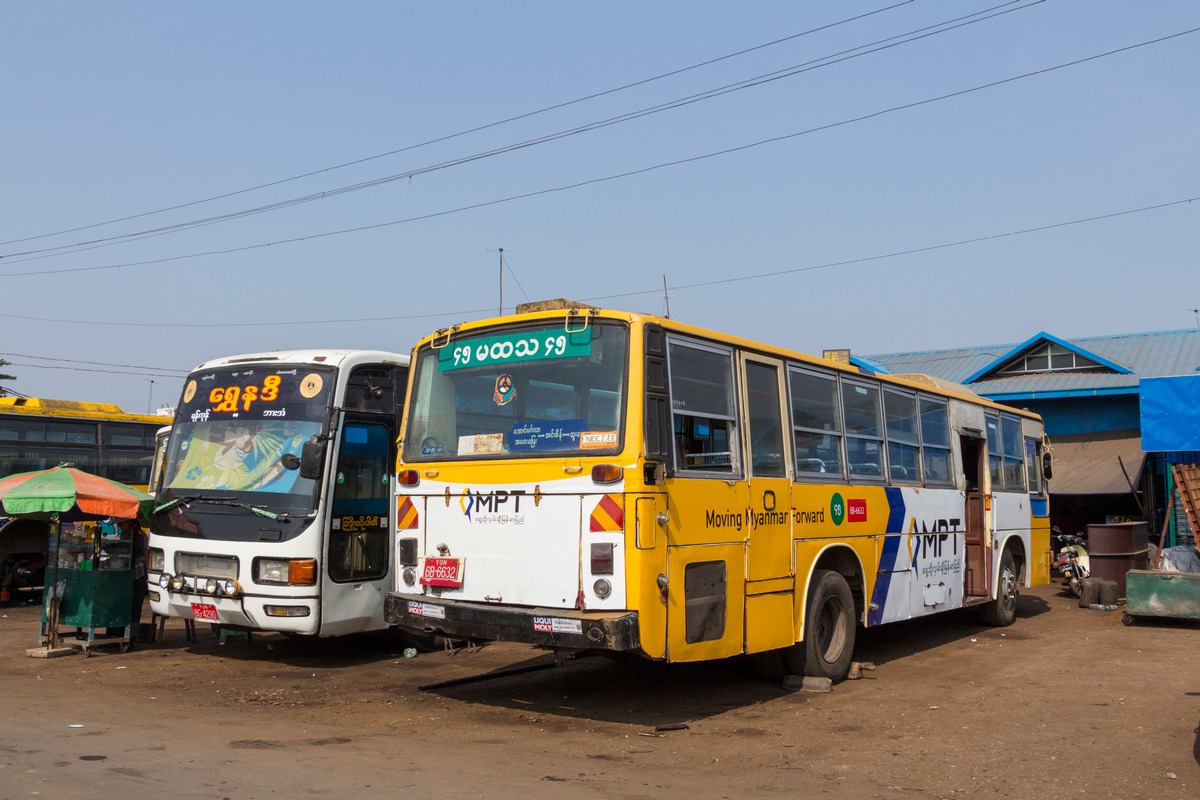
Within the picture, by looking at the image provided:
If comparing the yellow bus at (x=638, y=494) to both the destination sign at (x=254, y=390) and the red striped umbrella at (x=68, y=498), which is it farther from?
the red striped umbrella at (x=68, y=498)

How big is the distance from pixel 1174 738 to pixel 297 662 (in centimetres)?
808

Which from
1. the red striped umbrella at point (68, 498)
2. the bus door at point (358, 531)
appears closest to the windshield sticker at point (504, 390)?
the bus door at point (358, 531)

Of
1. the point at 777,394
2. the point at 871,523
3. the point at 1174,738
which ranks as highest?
the point at 777,394

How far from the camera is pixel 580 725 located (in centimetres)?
792

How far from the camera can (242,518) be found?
33.3 ft

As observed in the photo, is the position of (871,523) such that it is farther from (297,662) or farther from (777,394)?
(297,662)

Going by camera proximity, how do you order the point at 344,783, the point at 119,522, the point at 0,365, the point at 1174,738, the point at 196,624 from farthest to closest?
1. the point at 0,365
2. the point at 196,624
3. the point at 119,522
4. the point at 1174,738
5. the point at 344,783

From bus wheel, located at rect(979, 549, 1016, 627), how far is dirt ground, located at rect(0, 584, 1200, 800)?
1640 mm

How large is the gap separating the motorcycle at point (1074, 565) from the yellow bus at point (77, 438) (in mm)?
16268

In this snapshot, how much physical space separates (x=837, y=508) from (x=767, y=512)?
1.43m

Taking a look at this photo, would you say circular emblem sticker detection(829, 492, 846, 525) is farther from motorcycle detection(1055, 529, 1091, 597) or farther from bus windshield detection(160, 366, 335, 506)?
motorcycle detection(1055, 529, 1091, 597)

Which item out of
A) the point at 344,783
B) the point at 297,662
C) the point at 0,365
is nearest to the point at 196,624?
the point at 297,662

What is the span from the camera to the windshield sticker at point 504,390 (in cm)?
812

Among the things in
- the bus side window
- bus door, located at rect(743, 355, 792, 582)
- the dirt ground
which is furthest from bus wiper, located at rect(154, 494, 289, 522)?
bus door, located at rect(743, 355, 792, 582)
